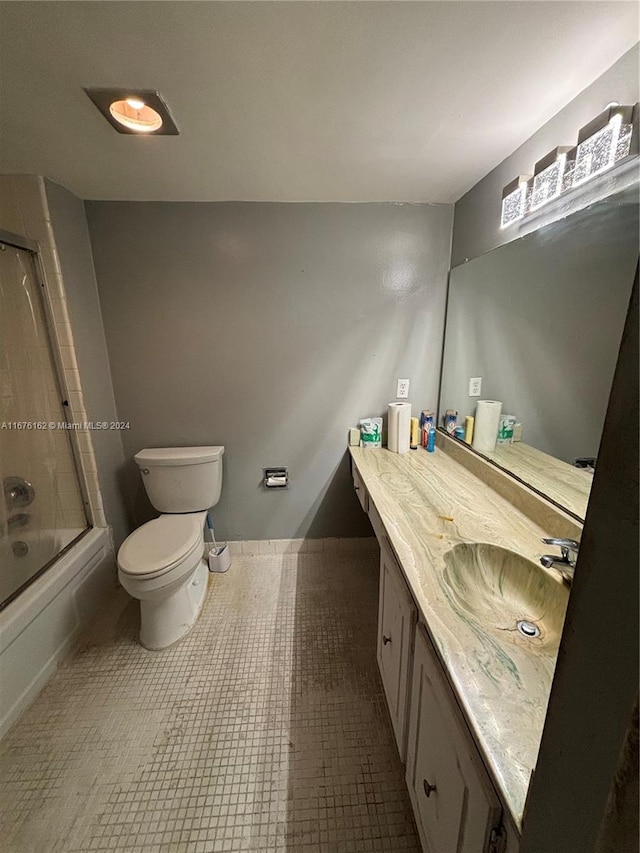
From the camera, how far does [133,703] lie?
4.44 feet

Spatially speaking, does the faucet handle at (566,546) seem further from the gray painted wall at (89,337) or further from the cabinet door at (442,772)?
the gray painted wall at (89,337)

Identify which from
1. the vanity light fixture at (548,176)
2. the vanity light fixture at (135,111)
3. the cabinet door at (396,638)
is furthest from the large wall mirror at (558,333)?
the vanity light fixture at (135,111)

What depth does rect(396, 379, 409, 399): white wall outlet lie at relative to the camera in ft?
6.71

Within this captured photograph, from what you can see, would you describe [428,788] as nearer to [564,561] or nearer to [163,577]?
[564,561]

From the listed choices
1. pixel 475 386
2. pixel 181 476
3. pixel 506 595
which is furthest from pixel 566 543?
pixel 181 476

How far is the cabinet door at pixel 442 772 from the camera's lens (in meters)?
0.58

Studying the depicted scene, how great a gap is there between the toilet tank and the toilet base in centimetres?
46

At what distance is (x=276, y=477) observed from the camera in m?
2.12

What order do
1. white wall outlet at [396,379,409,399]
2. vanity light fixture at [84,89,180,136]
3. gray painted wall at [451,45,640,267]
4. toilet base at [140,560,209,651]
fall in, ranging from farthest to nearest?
white wall outlet at [396,379,409,399] → toilet base at [140,560,209,651] → vanity light fixture at [84,89,180,136] → gray painted wall at [451,45,640,267]

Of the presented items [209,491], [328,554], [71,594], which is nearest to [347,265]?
[209,491]

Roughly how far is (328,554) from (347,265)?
1.84 meters

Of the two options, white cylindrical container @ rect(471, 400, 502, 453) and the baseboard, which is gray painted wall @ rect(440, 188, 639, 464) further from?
the baseboard

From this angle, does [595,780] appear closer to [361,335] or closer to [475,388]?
[475,388]

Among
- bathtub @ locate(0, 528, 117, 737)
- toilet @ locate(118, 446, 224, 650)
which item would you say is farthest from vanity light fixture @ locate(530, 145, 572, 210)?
bathtub @ locate(0, 528, 117, 737)
